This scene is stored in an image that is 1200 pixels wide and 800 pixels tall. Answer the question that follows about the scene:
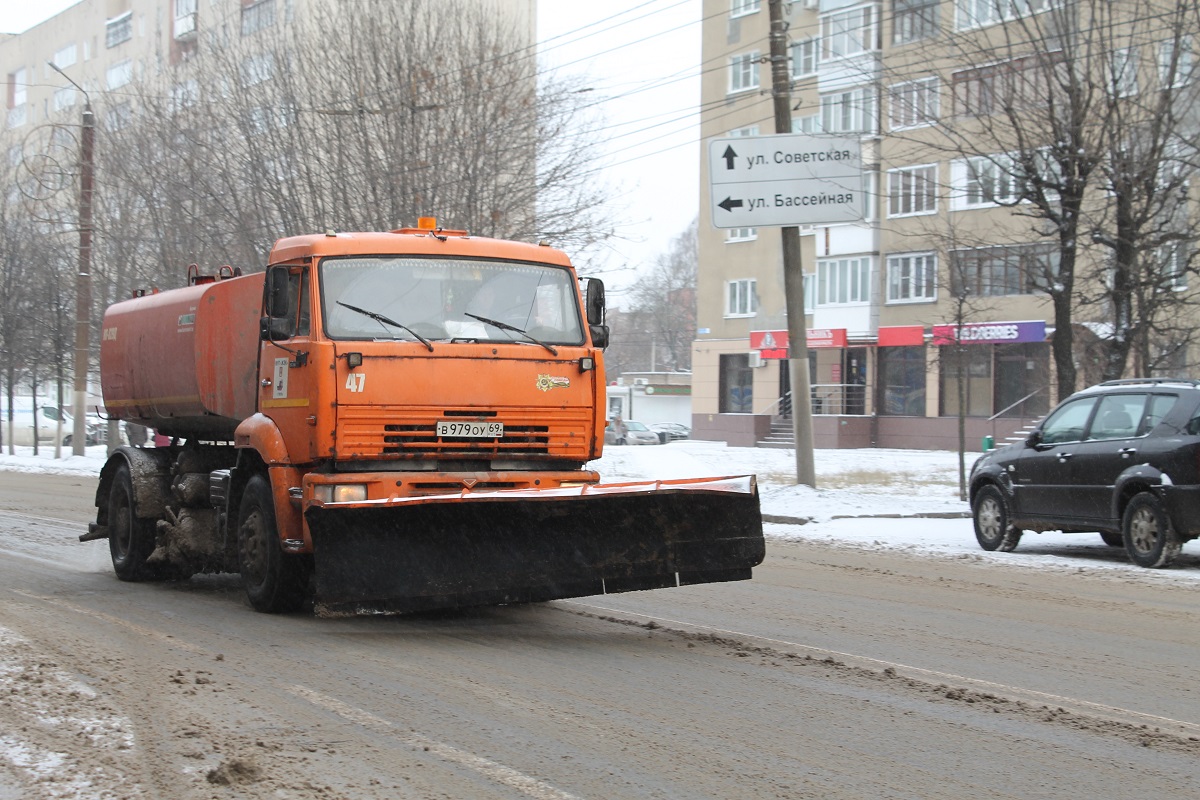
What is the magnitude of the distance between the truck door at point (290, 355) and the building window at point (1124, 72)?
13.5 meters

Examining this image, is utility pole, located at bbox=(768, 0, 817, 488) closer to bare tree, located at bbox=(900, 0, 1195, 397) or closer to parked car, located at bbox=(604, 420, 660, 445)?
bare tree, located at bbox=(900, 0, 1195, 397)

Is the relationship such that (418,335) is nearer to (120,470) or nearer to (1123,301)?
(120,470)

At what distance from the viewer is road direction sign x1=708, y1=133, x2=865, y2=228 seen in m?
20.2

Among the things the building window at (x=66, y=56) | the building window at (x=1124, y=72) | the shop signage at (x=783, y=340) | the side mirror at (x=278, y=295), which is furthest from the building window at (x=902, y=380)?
the building window at (x=66, y=56)

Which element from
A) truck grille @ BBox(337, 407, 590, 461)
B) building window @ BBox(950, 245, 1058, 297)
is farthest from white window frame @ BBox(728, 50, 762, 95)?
truck grille @ BBox(337, 407, 590, 461)

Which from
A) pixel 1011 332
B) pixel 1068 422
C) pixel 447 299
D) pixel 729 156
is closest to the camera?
pixel 447 299

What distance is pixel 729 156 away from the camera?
20469mm

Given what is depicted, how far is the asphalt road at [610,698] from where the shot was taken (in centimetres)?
521

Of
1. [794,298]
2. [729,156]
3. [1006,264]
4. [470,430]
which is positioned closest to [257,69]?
[729,156]

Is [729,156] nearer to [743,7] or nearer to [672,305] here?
[743,7]

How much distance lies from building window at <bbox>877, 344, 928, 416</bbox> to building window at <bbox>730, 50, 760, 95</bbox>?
12.7 metres

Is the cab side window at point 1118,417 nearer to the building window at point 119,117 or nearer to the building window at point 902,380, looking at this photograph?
the building window at point 119,117

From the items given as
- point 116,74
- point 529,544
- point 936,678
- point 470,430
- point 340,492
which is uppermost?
point 116,74

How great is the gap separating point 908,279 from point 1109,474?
33.9 m
